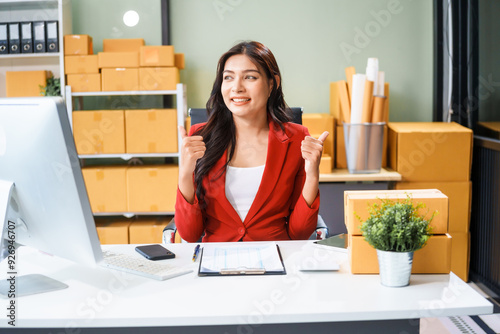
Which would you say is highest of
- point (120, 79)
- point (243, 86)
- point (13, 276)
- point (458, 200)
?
point (120, 79)

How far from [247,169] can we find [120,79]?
1.82m

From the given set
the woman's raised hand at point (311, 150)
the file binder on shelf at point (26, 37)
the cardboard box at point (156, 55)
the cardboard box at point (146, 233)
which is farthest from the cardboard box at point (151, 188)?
the woman's raised hand at point (311, 150)

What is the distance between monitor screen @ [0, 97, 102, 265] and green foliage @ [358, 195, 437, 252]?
0.65 m

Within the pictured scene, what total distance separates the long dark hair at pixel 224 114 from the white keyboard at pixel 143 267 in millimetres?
509

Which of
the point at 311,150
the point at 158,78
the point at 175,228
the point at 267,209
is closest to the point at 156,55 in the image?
the point at 158,78

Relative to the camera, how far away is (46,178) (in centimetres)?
119

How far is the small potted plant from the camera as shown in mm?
1291


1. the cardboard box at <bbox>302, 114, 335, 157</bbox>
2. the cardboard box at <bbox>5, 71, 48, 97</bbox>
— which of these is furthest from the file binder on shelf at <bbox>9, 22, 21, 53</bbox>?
the cardboard box at <bbox>302, 114, 335, 157</bbox>

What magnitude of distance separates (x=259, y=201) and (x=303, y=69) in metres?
2.05

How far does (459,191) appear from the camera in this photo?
10.8ft

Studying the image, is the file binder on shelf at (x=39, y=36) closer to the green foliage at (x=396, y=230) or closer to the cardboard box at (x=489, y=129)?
the cardboard box at (x=489, y=129)

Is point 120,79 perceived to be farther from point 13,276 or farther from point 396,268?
point 396,268

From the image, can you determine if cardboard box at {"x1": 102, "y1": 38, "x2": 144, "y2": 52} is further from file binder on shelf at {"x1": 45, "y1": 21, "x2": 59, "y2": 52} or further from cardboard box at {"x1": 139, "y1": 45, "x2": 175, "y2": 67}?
file binder on shelf at {"x1": 45, "y1": 21, "x2": 59, "y2": 52}

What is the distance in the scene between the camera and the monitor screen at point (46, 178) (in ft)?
3.76
